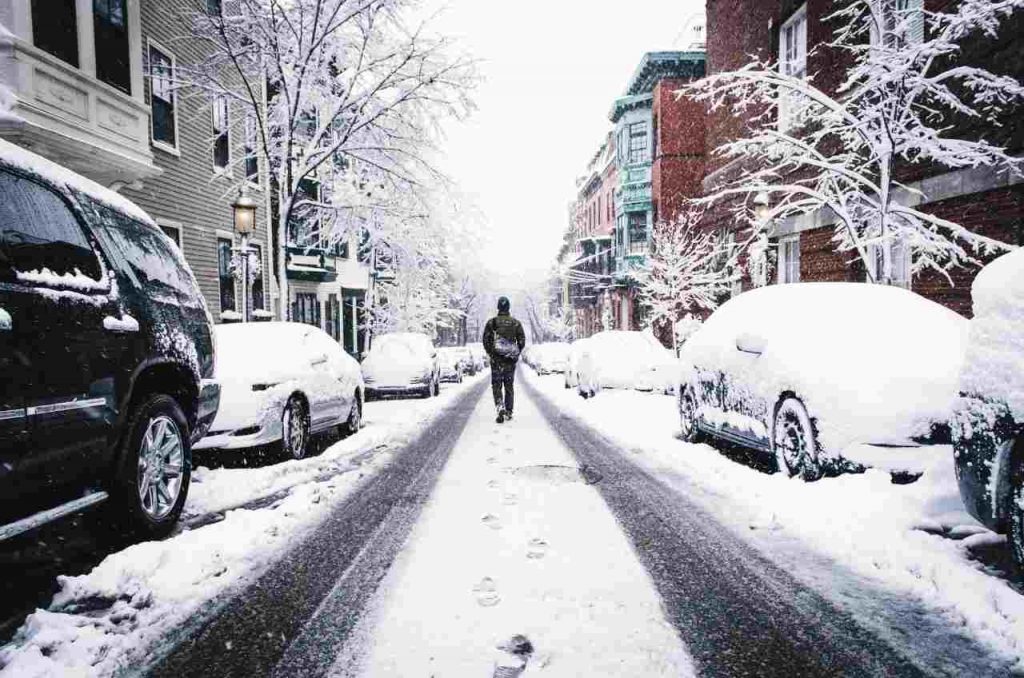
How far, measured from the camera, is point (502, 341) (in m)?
10.4

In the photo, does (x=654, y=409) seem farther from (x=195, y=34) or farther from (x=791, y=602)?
(x=195, y=34)

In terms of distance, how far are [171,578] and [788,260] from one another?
15180mm

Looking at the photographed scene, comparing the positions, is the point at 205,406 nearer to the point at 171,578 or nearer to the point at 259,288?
the point at 171,578

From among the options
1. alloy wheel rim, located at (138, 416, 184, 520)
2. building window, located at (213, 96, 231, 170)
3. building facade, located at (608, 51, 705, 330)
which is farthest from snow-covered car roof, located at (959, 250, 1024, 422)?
building facade, located at (608, 51, 705, 330)

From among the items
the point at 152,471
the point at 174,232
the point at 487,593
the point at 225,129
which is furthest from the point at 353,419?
the point at 225,129

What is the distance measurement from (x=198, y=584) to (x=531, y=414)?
8.76m

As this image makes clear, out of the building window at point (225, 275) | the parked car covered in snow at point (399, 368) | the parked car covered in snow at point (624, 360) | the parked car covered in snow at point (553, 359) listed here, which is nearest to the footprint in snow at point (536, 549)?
the parked car covered in snow at point (624, 360)

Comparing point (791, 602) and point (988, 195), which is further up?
point (988, 195)

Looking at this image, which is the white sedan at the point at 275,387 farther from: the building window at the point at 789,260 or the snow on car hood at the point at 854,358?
the building window at the point at 789,260

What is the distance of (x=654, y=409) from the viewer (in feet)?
36.1

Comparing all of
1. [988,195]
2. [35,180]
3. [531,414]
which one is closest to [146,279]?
[35,180]

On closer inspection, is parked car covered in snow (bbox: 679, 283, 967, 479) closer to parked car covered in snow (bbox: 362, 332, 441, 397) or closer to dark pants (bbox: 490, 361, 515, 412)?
dark pants (bbox: 490, 361, 515, 412)

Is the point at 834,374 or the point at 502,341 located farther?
the point at 502,341

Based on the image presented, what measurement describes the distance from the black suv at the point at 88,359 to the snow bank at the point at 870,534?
367 cm
